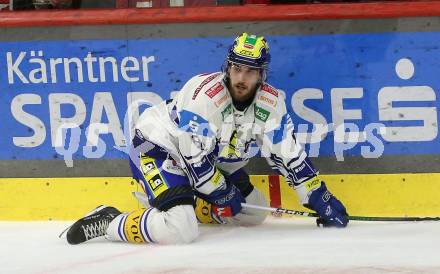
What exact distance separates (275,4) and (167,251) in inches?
56.7

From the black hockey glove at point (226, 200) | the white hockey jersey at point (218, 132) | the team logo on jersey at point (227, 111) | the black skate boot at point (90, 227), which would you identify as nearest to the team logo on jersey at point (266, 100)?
the white hockey jersey at point (218, 132)

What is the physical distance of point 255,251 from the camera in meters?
3.67

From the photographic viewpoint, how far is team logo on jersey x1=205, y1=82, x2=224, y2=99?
398 centimetres

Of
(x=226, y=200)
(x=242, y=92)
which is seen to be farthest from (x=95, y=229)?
(x=242, y=92)

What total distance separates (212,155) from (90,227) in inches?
25.2

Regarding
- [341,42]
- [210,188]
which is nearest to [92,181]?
[210,188]

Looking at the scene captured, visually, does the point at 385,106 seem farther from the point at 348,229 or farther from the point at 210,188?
the point at 210,188

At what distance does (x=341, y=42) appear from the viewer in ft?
14.2

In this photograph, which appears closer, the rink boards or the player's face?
the player's face

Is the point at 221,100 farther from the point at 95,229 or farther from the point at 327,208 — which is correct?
the point at 95,229

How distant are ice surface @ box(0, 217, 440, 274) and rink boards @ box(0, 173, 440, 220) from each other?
0.17 m

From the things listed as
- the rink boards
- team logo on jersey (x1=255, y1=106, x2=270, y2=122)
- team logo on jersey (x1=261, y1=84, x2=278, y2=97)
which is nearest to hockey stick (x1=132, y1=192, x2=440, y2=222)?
the rink boards

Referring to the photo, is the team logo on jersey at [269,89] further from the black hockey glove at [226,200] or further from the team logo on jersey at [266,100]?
the black hockey glove at [226,200]

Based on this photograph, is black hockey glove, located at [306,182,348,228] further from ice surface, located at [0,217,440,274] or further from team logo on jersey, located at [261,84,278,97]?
team logo on jersey, located at [261,84,278,97]
